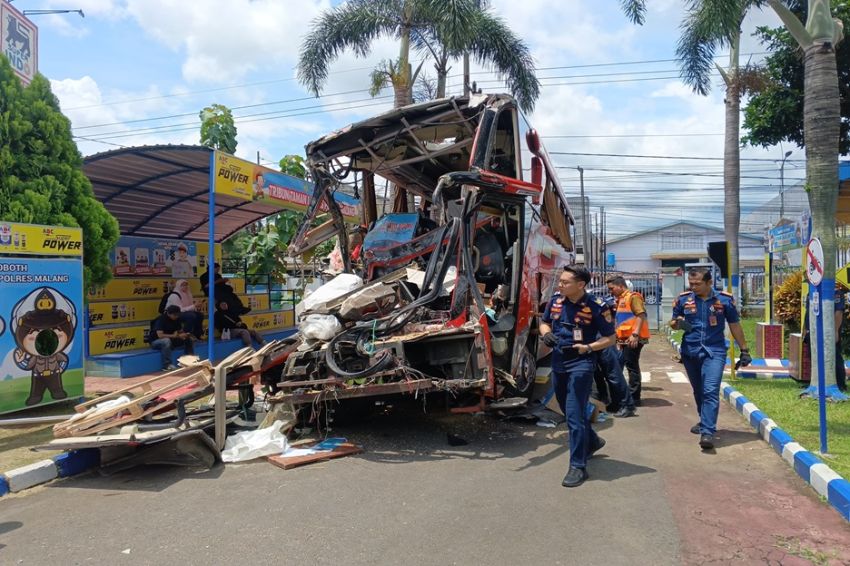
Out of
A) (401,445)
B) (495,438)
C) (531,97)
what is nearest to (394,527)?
(401,445)

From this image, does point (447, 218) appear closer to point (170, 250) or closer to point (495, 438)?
point (495, 438)

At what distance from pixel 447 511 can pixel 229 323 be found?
8434mm

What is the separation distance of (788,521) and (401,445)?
335cm

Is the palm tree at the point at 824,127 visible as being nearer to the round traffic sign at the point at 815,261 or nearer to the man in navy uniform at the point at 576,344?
the round traffic sign at the point at 815,261

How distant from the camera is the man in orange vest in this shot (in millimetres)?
8039

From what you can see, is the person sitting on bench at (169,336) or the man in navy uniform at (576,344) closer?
the man in navy uniform at (576,344)

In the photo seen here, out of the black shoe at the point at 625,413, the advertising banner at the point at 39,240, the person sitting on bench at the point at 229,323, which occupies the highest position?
the advertising banner at the point at 39,240

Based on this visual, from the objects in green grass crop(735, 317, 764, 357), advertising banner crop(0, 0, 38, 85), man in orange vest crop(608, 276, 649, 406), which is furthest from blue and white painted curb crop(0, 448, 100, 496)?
green grass crop(735, 317, 764, 357)

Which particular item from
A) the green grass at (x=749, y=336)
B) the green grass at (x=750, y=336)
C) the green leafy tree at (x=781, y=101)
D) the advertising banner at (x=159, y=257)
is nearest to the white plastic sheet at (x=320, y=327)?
the advertising banner at (x=159, y=257)

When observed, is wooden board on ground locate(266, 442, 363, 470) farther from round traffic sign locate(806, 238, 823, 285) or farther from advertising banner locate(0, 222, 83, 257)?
round traffic sign locate(806, 238, 823, 285)

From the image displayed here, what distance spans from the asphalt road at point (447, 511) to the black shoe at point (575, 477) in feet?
0.22

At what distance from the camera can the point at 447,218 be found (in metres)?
7.14

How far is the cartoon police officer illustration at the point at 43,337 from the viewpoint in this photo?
718 centimetres

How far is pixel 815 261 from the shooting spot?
5844 mm
